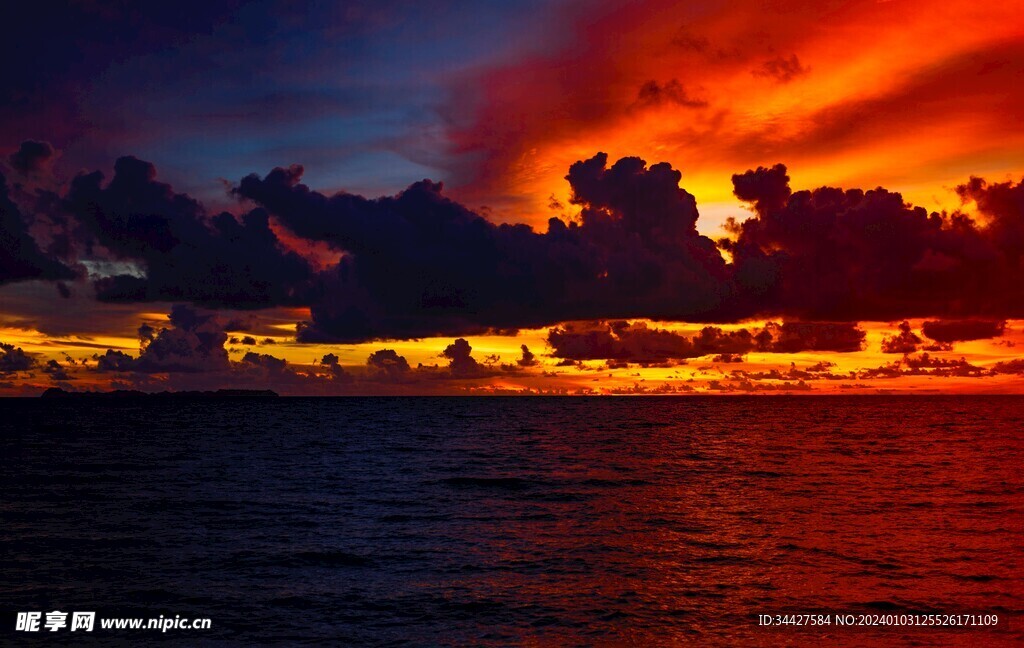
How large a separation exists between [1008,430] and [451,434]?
3772 inches

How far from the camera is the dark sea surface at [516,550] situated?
2391cm

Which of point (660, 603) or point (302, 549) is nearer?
point (660, 603)

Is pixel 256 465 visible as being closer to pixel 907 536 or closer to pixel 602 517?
pixel 602 517

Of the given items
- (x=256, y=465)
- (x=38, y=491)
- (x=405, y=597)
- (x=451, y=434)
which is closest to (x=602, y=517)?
(x=405, y=597)

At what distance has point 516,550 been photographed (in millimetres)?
34062

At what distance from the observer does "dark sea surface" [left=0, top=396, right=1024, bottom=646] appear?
941 inches

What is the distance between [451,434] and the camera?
131 meters

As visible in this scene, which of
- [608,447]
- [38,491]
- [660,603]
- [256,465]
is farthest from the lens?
[608,447]

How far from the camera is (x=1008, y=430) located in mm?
133375

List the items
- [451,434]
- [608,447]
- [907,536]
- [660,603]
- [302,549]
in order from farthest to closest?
1. [451,434]
2. [608,447]
3. [907,536]
4. [302,549]
5. [660,603]

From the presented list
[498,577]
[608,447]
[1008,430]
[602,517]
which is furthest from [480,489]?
[1008,430]

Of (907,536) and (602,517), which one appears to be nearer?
(907,536)

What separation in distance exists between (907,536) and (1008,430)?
11785 cm

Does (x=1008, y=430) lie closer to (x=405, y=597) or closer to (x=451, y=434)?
(x=451, y=434)
